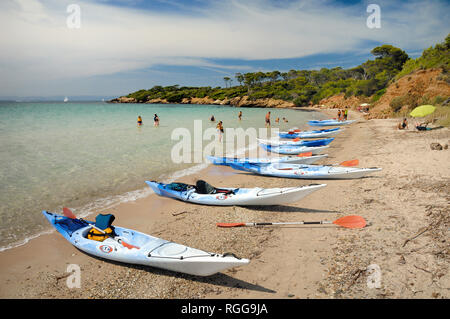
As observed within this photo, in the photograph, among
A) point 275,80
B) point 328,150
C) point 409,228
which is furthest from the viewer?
point 275,80

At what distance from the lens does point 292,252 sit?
18.0 ft

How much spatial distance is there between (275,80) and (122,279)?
118m

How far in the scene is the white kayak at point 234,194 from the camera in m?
7.18

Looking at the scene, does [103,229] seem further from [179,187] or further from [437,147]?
[437,147]

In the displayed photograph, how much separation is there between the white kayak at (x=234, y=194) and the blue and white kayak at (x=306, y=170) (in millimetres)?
3220

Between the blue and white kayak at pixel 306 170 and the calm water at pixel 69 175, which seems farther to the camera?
the blue and white kayak at pixel 306 170

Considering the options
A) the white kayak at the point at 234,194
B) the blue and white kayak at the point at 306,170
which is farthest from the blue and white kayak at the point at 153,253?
the blue and white kayak at the point at 306,170

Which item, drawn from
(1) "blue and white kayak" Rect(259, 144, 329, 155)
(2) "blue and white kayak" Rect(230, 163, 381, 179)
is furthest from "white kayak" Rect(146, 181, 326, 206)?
(1) "blue and white kayak" Rect(259, 144, 329, 155)

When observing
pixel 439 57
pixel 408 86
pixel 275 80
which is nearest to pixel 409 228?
pixel 408 86

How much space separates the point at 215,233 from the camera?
21.4 feet

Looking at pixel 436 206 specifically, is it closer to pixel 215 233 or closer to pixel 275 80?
pixel 215 233

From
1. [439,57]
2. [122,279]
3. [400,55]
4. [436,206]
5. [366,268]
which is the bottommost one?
[122,279]

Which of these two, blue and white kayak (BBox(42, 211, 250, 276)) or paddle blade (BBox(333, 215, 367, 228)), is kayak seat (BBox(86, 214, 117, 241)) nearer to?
blue and white kayak (BBox(42, 211, 250, 276))

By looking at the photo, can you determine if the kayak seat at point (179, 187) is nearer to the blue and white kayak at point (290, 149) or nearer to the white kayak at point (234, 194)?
the white kayak at point (234, 194)
